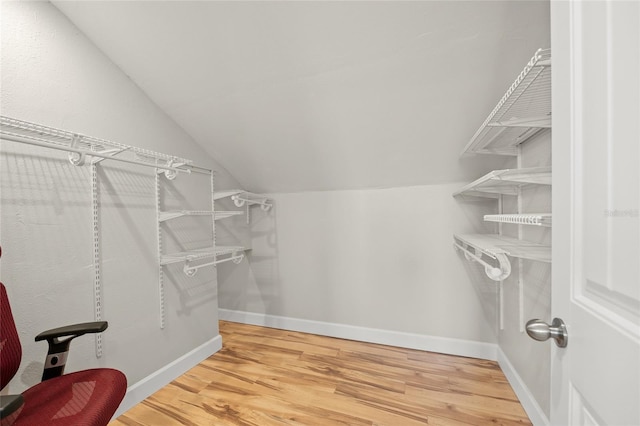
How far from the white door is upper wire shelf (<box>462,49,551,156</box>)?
0.60ft

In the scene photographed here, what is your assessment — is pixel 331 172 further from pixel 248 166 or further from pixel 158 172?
pixel 158 172

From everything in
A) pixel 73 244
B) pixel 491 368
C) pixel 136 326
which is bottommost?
pixel 491 368

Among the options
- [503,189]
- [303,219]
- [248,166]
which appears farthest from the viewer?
[303,219]

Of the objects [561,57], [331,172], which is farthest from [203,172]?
[561,57]

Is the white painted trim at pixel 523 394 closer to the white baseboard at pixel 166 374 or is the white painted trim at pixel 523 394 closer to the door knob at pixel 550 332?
the door knob at pixel 550 332

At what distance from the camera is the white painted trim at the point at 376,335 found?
1967 millimetres

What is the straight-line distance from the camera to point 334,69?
1410 mm

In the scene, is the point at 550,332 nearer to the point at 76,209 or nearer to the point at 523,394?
the point at 523,394

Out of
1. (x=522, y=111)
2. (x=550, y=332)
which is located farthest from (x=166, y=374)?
(x=522, y=111)

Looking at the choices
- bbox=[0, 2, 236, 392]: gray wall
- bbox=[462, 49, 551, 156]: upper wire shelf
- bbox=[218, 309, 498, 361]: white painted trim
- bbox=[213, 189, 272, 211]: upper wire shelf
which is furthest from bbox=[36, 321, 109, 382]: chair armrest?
bbox=[462, 49, 551, 156]: upper wire shelf

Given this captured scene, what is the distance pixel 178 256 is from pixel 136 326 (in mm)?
478

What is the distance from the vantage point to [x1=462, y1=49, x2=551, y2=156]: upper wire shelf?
2.35 ft

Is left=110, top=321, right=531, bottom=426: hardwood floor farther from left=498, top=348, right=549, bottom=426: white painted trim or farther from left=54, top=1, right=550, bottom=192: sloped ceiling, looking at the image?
left=54, top=1, right=550, bottom=192: sloped ceiling

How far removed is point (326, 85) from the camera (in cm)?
151
